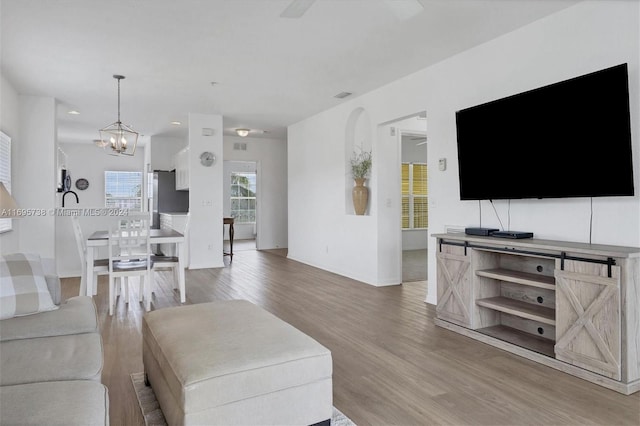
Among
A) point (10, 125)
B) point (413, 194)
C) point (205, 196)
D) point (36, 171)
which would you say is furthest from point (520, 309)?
point (413, 194)

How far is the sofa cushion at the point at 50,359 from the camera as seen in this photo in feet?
5.18

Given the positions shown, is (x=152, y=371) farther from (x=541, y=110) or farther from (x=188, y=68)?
(x=188, y=68)

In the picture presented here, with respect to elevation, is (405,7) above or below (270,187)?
above

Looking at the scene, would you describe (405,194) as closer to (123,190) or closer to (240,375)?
(123,190)

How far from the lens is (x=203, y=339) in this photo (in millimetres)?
1989

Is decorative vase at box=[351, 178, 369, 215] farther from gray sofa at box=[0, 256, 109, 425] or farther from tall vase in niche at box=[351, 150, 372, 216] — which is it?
gray sofa at box=[0, 256, 109, 425]

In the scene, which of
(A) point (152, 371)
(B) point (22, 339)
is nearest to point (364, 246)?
(A) point (152, 371)

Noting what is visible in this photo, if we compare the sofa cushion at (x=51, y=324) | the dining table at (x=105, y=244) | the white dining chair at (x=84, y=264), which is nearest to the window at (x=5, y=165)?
the white dining chair at (x=84, y=264)

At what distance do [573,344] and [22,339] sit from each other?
3.14 m

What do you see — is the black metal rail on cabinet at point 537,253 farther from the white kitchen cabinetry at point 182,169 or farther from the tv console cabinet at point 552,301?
the white kitchen cabinetry at point 182,169

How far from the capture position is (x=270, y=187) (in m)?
9.91

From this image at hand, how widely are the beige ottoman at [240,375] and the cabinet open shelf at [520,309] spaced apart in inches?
70.2

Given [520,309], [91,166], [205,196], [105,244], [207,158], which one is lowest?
[520,309]

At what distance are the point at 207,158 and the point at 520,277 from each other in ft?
18.1
